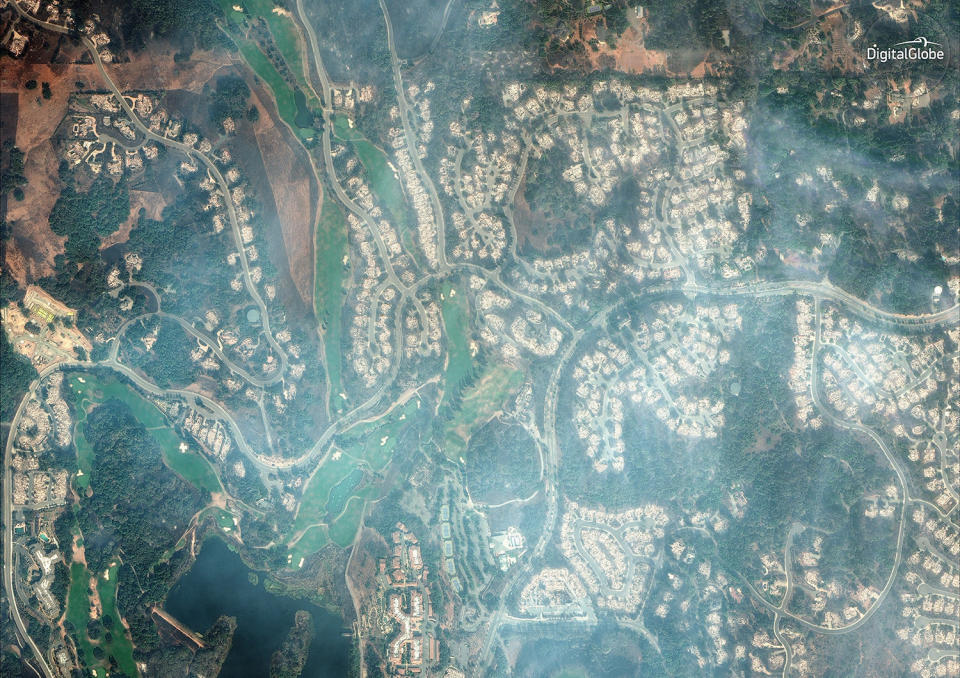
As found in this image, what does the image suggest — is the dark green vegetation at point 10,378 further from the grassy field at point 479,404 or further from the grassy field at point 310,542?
the grassy field at point 479,404

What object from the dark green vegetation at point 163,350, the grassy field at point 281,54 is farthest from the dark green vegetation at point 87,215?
the grassy field at point 281,54

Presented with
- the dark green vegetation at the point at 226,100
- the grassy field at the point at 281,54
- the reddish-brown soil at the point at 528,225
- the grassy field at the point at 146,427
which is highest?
the grassy field at the point at 281,54

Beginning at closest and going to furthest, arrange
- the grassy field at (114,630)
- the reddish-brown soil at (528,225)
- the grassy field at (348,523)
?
the grassy field at (114,630), the reddish-brown soil at (528,225), the grassy field at (348,523)

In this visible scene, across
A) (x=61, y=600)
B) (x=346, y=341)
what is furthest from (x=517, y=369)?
(x=61, y=600)

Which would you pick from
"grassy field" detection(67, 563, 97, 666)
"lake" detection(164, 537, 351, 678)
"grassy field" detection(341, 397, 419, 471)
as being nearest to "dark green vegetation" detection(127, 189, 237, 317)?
"grassy field" detection(341, 397, 419, 471)

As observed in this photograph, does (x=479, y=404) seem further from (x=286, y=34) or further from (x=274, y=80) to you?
(x=286, y=34)

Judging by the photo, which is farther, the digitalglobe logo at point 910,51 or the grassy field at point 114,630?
the grassy field at point 114,630

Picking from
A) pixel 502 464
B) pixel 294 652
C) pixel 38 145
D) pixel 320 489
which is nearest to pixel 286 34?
pixel 38 145

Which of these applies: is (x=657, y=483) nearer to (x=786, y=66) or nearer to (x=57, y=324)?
(x=786, y=66)
